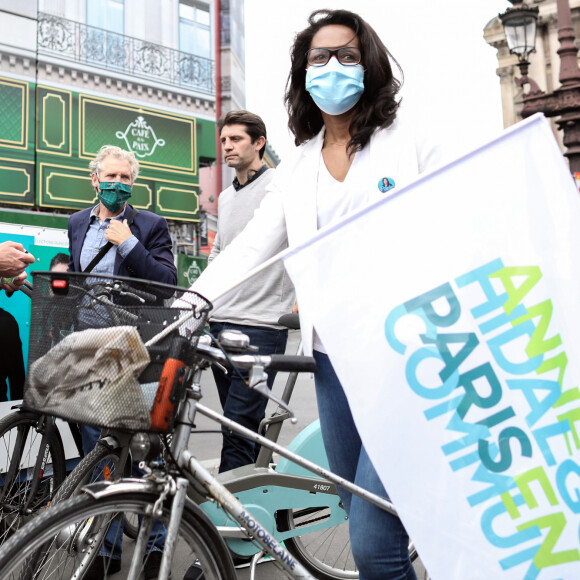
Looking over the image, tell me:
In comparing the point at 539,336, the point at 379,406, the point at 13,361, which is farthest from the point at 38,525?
the point at 13,361

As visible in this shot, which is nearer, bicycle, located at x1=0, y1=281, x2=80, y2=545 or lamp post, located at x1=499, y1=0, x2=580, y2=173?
bicycle, located at x1=0, y1=281, x2=80, y2=545

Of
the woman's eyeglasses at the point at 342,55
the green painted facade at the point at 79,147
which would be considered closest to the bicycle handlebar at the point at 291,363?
the woman's eyeglasses at the point at 342,55

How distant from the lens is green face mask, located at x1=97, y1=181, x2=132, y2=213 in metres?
3.38

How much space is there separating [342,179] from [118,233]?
1496mm

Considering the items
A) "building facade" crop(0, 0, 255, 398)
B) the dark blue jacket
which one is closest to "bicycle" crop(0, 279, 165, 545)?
the dark blue jacket

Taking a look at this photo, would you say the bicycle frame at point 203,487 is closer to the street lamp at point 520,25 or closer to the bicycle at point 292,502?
the bicycle at point 292,502

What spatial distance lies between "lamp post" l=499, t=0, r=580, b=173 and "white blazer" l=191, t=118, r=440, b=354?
9.28 m

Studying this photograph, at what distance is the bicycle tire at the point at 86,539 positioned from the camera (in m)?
1.55

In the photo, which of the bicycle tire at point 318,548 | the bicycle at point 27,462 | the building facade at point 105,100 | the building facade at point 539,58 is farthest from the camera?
the building facade at point 539,58

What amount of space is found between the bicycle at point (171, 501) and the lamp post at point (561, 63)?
1000 centimetres

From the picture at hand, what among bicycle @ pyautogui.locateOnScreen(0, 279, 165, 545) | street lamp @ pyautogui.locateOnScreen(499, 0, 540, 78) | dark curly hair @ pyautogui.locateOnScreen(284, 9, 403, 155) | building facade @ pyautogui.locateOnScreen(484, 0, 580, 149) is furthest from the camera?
building facade @ pyautogui.locateOnScreen(484, 0, 580, 149)

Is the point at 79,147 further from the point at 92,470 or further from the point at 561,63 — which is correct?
the point at 92,470

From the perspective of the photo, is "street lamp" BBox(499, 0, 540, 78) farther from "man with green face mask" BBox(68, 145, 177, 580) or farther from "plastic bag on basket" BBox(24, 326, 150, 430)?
"plastic bag on basket" BBox(24, 326, 150, 430)

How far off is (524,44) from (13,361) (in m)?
9.08
